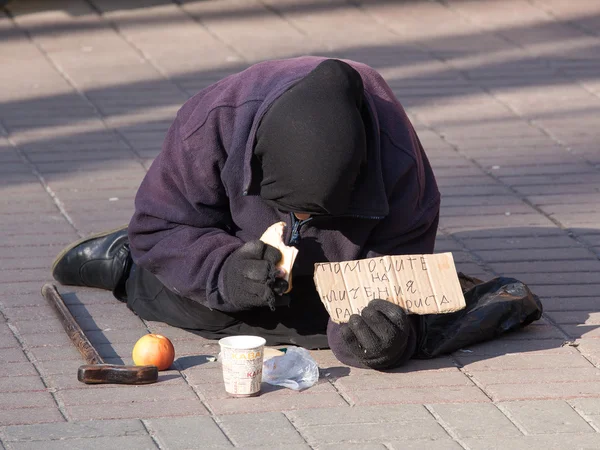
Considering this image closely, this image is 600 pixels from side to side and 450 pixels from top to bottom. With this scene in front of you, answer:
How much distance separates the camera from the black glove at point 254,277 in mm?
3277

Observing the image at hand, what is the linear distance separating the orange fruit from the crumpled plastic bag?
298 millimetres

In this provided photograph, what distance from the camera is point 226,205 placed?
3.60 meters

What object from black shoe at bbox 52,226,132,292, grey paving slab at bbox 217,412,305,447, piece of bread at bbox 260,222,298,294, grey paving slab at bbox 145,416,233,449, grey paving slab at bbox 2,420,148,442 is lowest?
black shoe at bbox 52,226,132,292

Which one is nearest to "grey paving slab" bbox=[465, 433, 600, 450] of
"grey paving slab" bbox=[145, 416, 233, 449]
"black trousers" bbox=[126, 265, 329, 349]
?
"grey paving slab" bbox=[145, 416, 233, 449]

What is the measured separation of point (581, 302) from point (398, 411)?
3.76ft

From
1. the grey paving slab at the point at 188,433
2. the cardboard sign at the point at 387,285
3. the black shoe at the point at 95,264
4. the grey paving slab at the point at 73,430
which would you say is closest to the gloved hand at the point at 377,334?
the cardboard sign at the point at 387,285

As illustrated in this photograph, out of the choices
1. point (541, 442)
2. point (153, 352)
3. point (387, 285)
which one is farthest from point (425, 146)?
point (541, 442)

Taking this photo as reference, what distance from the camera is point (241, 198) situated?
11.5ft

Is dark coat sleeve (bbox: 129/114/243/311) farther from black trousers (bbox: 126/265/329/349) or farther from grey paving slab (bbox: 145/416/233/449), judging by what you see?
grey paving slab (bbox: 145/416/233/449)

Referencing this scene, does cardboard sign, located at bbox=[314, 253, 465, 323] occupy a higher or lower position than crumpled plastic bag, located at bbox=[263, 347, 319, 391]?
higher

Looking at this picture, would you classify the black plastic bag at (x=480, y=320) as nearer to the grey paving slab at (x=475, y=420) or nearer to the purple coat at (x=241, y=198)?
the purple coat at (x=241, y=198)

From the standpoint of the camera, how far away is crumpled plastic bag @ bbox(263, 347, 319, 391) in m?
3.39

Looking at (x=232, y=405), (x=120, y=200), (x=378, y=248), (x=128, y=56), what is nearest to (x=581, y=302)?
(x=378, y=248)

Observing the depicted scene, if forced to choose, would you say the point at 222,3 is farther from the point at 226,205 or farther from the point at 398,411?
the point at 398,411
